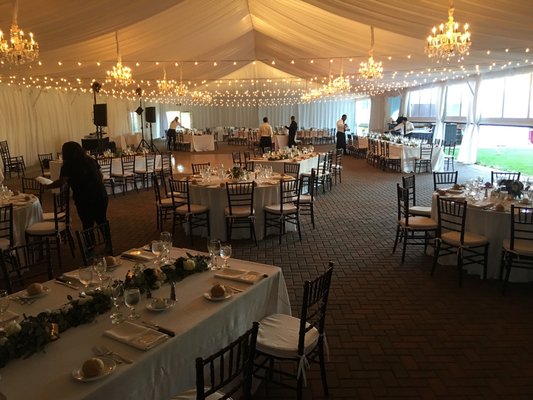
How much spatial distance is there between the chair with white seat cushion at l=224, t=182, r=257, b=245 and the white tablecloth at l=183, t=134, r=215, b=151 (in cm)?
1641

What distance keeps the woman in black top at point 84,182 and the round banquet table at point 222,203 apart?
1.67 metres

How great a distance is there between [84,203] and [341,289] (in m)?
3.62

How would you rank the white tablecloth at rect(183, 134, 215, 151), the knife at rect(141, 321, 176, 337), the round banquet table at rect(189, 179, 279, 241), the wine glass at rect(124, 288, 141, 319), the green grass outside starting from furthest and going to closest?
the white tablecloth at rect(183, 134, 215, 151), the green grass outside, the round banquet table at rect(189, 179, 279, 241), the wine glass at rect(124, 288, 141, 319), the knife at rect(141, 321, 176, 337)

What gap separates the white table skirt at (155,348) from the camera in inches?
77.2

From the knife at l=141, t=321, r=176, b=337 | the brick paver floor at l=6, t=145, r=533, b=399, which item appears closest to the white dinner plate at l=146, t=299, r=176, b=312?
the knife at l=141, t=321, r=176, b=337

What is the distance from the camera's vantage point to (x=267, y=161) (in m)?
10.5

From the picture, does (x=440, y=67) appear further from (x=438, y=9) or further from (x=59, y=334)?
(x=59, y=334)

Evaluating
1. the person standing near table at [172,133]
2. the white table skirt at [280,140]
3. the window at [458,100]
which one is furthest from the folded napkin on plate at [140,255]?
the person standing near table at [172,133]

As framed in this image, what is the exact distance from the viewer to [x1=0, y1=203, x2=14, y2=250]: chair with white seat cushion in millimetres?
5207

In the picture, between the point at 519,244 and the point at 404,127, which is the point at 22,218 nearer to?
the point at 519,244

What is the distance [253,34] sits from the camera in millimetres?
13578

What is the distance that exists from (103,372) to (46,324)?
55 cm

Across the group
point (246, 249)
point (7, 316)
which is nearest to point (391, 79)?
point (246, 249)

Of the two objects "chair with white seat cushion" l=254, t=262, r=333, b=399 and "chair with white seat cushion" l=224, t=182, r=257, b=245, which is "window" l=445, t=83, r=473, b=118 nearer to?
"chair with white seat cushion" l=224, t=182, r=257, b=245
